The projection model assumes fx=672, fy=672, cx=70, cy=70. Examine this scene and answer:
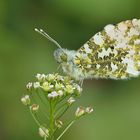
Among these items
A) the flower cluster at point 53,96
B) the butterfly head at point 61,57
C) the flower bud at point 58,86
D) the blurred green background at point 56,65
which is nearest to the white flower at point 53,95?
the flower cluster at point 53,96

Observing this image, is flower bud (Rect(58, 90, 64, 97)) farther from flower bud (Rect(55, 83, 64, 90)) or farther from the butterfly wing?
the butterfly wing

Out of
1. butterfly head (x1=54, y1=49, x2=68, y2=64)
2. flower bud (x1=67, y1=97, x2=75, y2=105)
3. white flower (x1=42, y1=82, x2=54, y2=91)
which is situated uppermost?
butterfly head (x1=54, y1=49, x2=68, y2=64)

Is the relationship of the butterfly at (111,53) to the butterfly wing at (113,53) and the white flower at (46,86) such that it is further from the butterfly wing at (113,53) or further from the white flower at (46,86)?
the white flower at (46,86)

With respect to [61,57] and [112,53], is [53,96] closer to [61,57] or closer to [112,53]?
[61,57]

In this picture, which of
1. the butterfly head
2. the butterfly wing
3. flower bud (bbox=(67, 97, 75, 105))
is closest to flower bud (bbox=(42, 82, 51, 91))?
flower bud (bbox=(67, 97, 75, 105))

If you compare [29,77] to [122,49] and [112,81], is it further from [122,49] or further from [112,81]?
[122,49]

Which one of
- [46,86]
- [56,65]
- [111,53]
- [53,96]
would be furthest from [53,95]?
[56,65]

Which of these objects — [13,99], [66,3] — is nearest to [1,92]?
[13,99]
